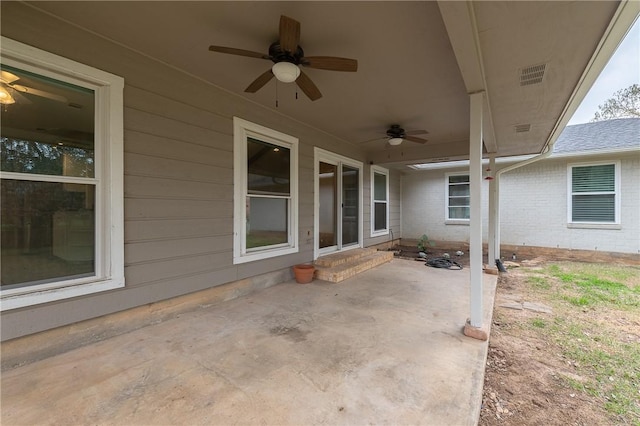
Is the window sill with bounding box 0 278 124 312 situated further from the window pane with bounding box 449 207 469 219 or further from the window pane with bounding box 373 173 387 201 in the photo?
the window pane with bounding box 449 207 469 219

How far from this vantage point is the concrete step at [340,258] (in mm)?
4580

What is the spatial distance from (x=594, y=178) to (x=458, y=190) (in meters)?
3.02

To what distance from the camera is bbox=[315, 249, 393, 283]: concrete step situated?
4266mm

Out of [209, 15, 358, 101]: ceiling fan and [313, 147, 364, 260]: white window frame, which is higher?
[209, 15, 358, 101]: ceiling fan

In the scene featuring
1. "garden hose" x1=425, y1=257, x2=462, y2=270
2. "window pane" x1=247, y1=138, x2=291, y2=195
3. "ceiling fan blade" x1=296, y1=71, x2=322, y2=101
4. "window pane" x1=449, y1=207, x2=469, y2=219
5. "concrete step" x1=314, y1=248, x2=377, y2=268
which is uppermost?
"ceiling fan blade" x1=296, y1=71, x2=322, y2=101

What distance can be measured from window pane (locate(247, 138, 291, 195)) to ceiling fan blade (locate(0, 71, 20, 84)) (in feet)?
7.02

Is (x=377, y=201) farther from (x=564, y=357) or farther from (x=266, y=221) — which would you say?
(x=564, y=357)

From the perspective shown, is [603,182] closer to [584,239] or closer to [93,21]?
[584,239]

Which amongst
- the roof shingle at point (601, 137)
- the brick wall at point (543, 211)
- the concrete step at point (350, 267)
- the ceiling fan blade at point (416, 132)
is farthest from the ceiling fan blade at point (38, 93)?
the roof shingle at point (601, 137)

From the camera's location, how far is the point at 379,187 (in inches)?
294

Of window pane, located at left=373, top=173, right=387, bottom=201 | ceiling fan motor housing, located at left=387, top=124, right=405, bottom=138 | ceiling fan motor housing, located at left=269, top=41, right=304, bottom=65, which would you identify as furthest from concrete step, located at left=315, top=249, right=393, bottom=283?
ceiling fan motor housing, located at left=269, top=41, right=304, bottom=65

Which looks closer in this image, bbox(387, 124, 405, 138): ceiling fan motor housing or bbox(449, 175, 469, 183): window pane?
bbox(387, 124, 405, 138): ceiling fan motor housing

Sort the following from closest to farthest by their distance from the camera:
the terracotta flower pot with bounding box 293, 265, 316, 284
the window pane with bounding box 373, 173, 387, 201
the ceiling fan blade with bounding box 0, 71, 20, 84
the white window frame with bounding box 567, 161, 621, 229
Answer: the ceiling fan blade with bounding box 0, 71, 20, 84 < the terracotta flower pot with bounding box 293, 265, 316, 284 < the white window frame with bounding box 567, 161, 621, 229 < the window pane with bounding box 373, 173, 387, 201

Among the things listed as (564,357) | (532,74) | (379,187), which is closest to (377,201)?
(379,187)
